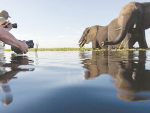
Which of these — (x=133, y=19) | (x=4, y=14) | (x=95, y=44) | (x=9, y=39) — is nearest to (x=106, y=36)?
(x=95, y=44)

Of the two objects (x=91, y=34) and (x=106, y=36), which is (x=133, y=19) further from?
(x=91, y=34)

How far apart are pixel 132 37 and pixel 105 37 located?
2366mm

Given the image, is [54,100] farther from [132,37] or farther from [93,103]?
[132,37]

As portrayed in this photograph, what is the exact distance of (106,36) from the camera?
9469 mm

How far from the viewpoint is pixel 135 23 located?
20.4ft

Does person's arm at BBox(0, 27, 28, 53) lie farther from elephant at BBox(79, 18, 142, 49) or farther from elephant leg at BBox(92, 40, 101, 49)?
elephant leg at BBox(92, 40, 101, 49)

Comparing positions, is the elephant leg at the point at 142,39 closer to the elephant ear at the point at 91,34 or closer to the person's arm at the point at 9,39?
the elephant ear at the point at 91,34

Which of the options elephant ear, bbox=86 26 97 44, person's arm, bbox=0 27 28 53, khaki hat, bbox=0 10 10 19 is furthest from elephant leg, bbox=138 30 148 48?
person's arm, bbox=0 27 28 53

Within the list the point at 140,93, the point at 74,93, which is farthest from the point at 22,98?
the point at 140,93

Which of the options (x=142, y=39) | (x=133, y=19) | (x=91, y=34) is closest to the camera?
(x=133, y=19)

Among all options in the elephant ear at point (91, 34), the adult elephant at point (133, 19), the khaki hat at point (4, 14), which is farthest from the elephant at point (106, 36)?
the khaki hat at point (4, 14)

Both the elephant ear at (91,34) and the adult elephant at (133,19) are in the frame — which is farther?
the elephant ear at (91,34)

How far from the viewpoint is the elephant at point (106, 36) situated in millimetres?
7360

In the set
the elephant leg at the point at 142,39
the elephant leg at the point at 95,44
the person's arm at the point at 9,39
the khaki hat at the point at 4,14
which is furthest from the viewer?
the elephant leg at the point at 95,44
